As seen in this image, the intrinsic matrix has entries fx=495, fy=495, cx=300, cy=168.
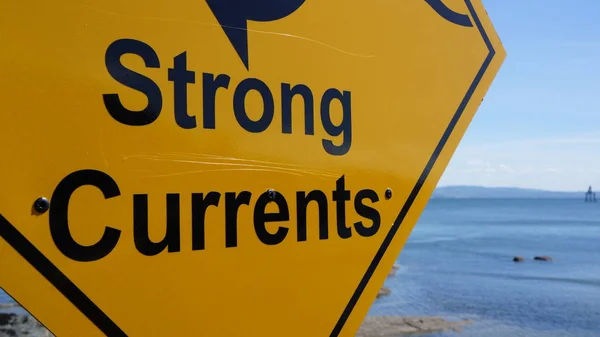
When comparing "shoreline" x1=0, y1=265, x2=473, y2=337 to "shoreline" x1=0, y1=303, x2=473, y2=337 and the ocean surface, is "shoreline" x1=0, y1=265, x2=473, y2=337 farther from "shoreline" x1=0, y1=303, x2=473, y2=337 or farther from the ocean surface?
the ocean surface

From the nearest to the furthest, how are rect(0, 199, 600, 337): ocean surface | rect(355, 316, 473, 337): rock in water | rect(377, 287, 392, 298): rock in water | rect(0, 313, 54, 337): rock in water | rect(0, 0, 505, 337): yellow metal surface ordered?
rect(0, 0, 505, 337): yellow metal surface
rect(0, 313, 54, 337): rock in water
rect(355, 316, 473, 337): rock in water
rect(0, 199, 600, 337): ocean surface
rect(377, 287, 392, 298): rock in water

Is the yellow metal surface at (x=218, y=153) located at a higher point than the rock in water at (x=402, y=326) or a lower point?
higher

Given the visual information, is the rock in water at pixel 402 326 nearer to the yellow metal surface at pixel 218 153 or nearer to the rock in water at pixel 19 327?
the rock in water at pixel 19 327

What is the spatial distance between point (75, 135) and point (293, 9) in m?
0.62

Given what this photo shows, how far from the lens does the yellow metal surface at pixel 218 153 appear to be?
37.2 inches

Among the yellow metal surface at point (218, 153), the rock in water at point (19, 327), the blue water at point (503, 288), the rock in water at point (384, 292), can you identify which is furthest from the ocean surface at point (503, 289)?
the yellow metal surface at point (218, 153)

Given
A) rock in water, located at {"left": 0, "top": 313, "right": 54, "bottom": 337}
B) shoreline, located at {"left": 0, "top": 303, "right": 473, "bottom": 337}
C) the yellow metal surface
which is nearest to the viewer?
the yellow metal surface

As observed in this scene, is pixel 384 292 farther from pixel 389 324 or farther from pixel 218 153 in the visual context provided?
pixel 218 153

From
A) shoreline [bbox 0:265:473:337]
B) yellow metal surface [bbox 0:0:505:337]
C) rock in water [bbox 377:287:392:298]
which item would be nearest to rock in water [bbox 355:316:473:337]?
shoreline [bbox 0:265:473:337]

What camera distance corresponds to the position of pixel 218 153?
3.71ft

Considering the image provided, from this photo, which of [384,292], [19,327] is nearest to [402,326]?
[384,292]

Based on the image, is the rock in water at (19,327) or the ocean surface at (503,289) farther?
the ocean surface at (503,289)

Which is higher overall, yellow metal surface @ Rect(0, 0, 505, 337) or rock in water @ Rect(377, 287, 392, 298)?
yellow metal surface @ Rect(0, 0, 505, 337)

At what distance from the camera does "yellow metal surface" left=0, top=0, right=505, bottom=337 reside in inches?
37.2
